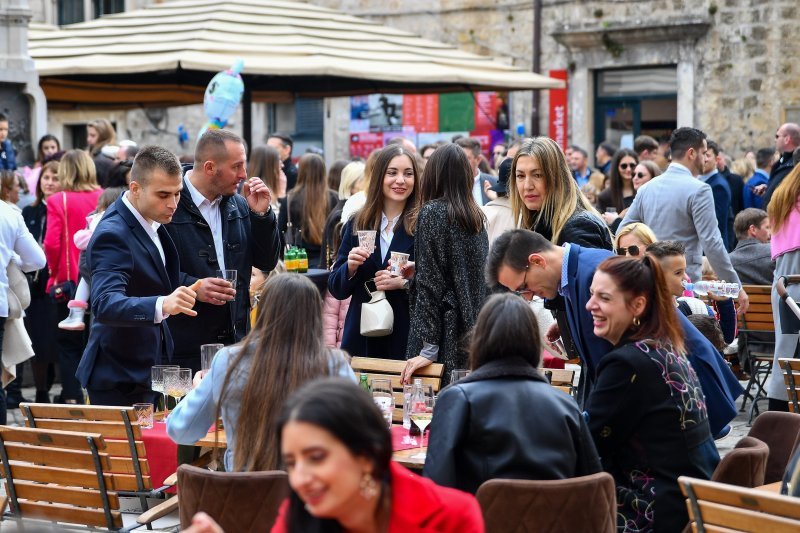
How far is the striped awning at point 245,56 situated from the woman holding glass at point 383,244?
5.22 metres

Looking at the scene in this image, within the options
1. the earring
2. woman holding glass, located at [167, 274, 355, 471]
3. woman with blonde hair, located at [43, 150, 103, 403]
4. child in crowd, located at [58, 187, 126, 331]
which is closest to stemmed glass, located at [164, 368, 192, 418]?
woman holding glass, located at [167, 274, 355, 471]

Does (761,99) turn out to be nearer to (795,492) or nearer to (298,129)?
(298,129)

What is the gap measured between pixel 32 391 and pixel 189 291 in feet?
20.3

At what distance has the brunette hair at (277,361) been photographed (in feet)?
13.9

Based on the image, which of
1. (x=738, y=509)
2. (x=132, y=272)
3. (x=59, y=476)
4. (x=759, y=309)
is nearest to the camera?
(x=738, y=509)

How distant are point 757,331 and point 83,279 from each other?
4.99 m

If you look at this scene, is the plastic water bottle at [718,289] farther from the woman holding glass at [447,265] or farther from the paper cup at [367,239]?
the paper cup at [367,239]

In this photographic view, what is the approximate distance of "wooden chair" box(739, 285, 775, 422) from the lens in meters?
9.61

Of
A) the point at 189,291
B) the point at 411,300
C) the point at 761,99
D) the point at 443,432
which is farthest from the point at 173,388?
the point at 761,99

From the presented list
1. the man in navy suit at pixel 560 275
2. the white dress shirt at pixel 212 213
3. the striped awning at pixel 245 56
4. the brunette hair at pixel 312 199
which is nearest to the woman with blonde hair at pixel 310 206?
the brunette hair at pixel 312 199

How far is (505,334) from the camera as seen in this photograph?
13.6ft

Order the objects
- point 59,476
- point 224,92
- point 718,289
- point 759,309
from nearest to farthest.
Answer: point 59,476 → point 718,289 → point 759,309 → point 224,92

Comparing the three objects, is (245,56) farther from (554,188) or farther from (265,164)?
(554,188)

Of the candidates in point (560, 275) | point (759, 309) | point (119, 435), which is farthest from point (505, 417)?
point (759, 309)
